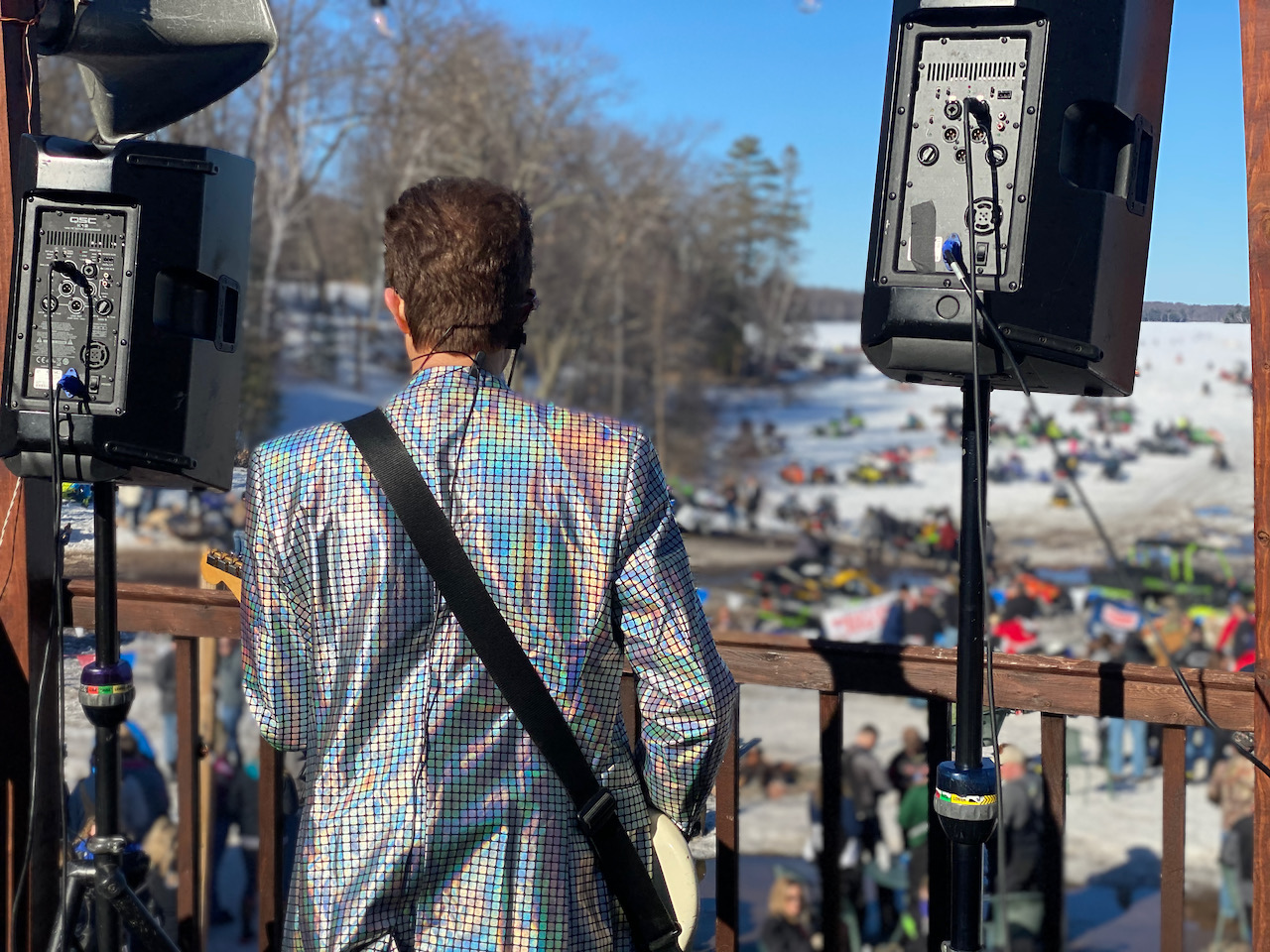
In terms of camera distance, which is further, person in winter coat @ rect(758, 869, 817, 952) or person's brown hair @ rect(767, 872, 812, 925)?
person's brown hair @ rect(767, 872, 812, 925)

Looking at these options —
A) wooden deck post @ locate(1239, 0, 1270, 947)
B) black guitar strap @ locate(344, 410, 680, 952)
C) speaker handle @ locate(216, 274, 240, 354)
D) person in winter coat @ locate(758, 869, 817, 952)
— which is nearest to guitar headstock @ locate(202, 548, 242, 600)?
speaker handle @ locate(216, 274, 240, 354)

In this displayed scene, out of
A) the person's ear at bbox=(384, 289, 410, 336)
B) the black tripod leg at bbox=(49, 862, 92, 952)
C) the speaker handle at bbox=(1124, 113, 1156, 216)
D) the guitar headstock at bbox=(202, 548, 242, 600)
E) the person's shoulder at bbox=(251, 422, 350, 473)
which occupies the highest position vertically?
the speaker handle at bbox=(1124, 113, 1156, 216)

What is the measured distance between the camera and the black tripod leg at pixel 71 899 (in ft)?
7.87

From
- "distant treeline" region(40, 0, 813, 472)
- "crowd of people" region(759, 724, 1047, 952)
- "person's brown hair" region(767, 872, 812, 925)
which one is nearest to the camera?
"crowd of people" region(759, 724, 1047, 952)

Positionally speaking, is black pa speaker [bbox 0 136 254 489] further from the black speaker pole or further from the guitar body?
the guitar body

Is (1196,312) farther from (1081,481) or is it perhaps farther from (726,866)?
(1081,481)

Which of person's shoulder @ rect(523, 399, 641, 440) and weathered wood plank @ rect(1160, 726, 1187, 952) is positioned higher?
person's shoulder @ rect(523, 399, 641, 440)

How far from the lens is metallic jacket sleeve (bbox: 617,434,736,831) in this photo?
1.59 meters

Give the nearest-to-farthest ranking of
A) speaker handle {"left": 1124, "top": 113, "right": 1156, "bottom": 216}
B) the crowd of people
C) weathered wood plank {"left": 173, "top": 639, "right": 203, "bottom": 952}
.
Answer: speaker handle {"left": 1124, "top": 113, "right": 1156, "bottom": 216} < weathered wood plank {"left": 173, "top": 639, "right": 203, "bottom": 952} < the crowd of people

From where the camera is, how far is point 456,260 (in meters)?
1.61

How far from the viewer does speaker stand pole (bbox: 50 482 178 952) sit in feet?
7.82

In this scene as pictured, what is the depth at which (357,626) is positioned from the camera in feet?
5.14

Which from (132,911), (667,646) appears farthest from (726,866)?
(132,911)

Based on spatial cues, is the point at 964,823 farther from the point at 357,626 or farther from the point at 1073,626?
the point at 1073,626
